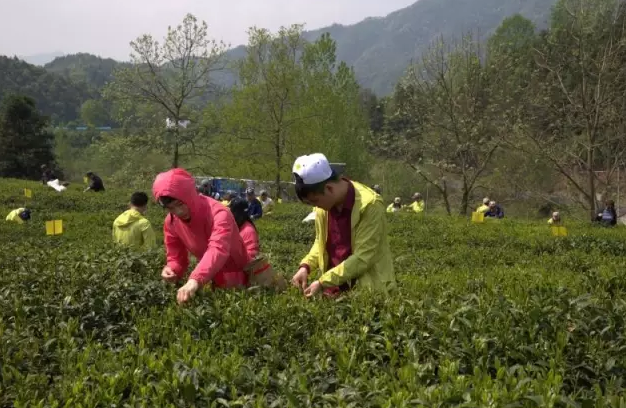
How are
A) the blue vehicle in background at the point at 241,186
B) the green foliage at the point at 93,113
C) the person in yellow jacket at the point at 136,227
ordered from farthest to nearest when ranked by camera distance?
1. the green foliage at the point at 93,113
2. the blue vehicle in background at the point at 241,186
3. the person in yellow jacket at the point at 136,227

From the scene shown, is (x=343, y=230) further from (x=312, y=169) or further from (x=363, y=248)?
(x=312, y=169)

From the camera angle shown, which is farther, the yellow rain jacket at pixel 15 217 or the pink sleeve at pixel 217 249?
the yellow rain jacket at pixel 15 217

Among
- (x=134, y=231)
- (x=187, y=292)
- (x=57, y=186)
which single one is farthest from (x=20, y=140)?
(x=187, y=292)

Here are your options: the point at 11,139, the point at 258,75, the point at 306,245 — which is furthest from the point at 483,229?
the point at 11,139

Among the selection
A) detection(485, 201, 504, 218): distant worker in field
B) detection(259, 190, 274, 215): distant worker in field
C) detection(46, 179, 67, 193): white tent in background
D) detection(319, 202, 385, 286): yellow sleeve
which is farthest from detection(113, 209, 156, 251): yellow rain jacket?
detection(46, 179, 67, 193): white tent in background

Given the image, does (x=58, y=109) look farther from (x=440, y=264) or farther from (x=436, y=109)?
(x=440, y=264)

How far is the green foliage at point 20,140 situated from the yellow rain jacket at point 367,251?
1533 inches

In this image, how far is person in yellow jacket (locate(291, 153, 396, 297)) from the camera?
3487 millimetres

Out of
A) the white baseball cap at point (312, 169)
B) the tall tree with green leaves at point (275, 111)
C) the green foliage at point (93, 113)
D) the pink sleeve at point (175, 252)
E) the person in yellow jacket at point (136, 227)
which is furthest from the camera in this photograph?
the green foliage at point (93, 113)

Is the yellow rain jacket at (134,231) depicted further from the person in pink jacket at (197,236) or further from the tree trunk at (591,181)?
the tree trunk at (591,181)

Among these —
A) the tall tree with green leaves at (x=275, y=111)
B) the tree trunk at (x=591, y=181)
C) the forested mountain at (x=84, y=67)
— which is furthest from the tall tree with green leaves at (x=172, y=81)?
the forested mountain at (x=84, y=67)

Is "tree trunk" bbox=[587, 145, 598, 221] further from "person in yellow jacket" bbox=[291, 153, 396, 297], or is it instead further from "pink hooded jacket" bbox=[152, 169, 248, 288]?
"pink hooded jacket" bbox=[152, 169, 248, 288]

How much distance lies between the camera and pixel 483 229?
1485 centimetres

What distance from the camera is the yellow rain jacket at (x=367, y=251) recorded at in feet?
11.9
